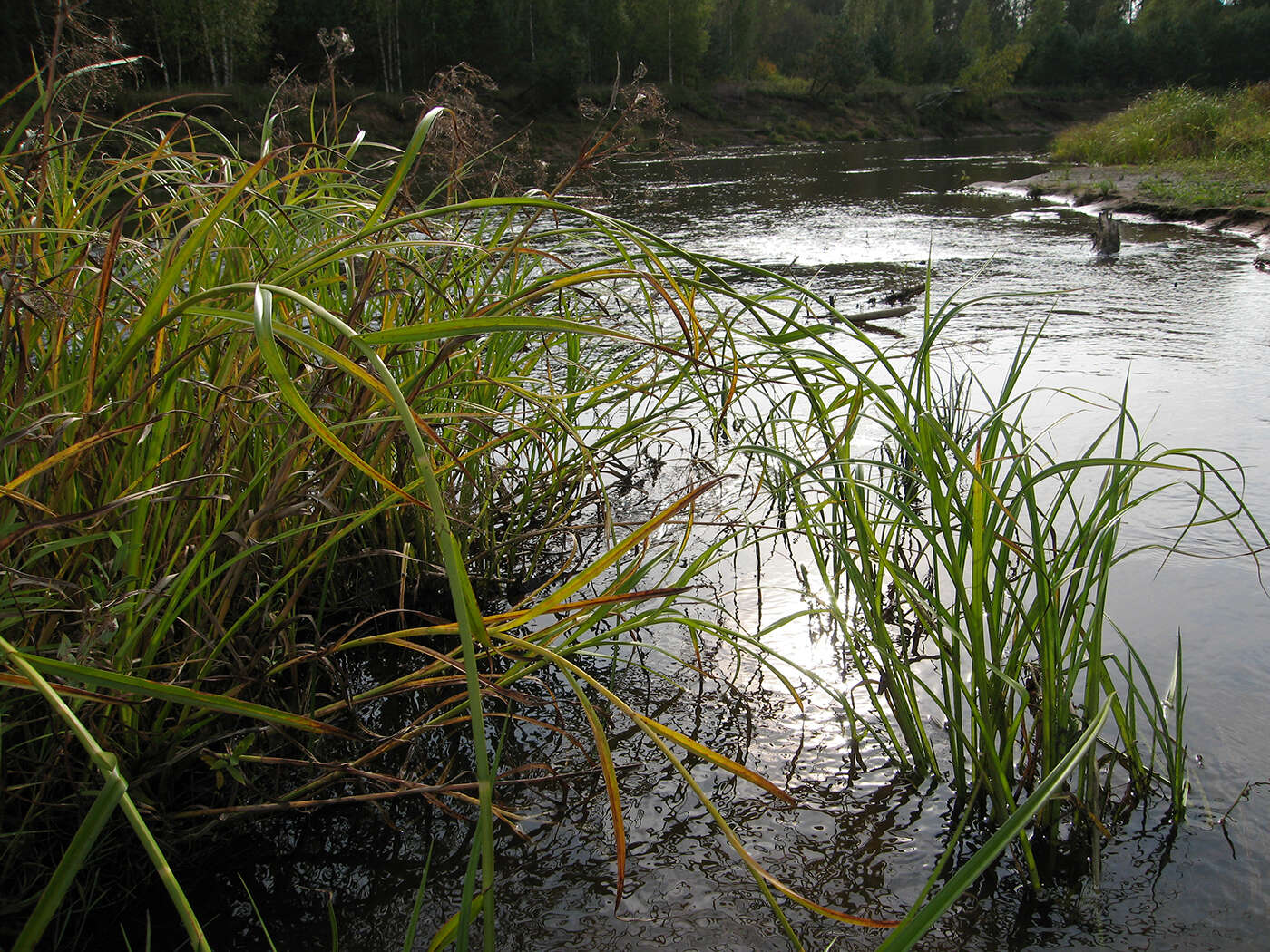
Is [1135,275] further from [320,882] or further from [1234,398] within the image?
[320,882]

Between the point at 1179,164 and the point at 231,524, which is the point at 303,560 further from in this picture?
the point at 1179,164

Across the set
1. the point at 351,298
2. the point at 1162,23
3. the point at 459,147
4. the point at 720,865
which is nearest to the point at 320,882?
the point at 720,865

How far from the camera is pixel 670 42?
110 feet

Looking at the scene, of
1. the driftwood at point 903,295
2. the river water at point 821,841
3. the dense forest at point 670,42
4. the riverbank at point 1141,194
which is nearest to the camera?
the river water at point 821,841

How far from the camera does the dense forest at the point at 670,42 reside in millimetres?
20375

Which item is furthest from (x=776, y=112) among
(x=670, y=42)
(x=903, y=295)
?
(x=903, y=295)

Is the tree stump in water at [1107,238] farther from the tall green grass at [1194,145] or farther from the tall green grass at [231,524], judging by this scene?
the tall green grass at [231,524]

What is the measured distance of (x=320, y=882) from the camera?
105 cm

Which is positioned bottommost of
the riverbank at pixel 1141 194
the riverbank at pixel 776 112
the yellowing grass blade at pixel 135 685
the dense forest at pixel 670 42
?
the yellowing grass blade at pixel 135 685

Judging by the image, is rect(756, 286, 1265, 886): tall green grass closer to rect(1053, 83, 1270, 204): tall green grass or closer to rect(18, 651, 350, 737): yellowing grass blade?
rect(18, 651, 350, 737): yellowing grass blade

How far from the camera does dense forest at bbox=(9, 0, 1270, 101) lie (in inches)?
802

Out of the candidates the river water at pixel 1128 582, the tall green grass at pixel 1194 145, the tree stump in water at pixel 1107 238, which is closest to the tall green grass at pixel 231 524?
the river water at pixel 1128 582

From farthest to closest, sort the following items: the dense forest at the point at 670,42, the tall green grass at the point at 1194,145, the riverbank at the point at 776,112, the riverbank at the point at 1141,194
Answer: the dense forest at the point at 670,42
the riverbank at the point at 776,112
the tall green grass at the point at 1194,145
the riverbank at the point at 1141,194

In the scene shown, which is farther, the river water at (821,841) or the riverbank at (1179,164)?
the riverbank at (1179,164)
